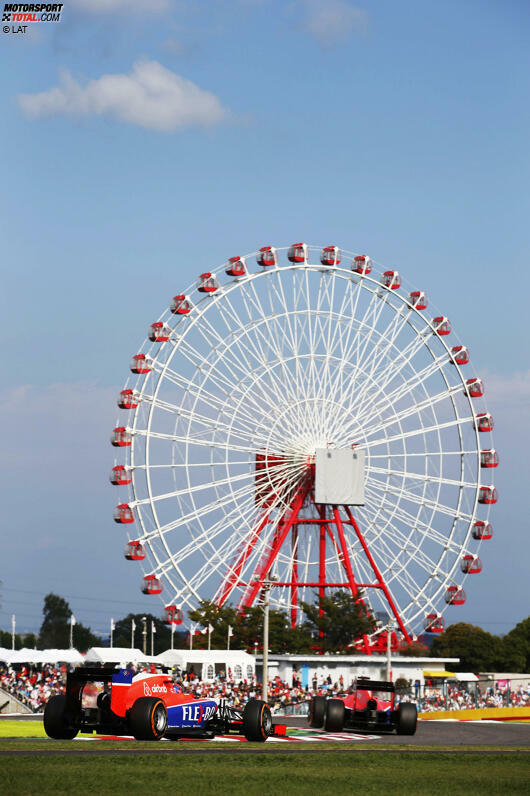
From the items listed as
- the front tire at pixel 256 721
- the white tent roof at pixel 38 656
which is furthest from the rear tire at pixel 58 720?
the white tent roof at pixel 38 656

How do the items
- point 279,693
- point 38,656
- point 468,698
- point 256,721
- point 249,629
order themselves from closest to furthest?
1. point 256,721
2. point 279,693
3. point 468,698
4. point 38,656
5. point 249,629

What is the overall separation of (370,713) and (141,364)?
115 ft

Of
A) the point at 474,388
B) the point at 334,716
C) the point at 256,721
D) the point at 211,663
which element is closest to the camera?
the point at 256,721

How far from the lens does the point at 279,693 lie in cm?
5547

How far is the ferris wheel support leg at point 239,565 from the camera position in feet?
221

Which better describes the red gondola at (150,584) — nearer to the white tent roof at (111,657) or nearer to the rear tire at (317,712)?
the white tent roof at (111,657)

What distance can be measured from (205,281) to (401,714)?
37688 mm

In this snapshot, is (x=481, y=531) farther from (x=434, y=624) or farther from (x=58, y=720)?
(x=58, y=720)

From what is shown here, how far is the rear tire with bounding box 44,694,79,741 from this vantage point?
24208 millimetres

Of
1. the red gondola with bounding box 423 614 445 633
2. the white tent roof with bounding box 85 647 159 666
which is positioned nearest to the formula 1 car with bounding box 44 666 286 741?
the white tent roof with bounding box 85 647 159 666

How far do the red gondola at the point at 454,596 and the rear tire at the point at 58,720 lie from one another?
51375 millimetres

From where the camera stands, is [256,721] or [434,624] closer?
[256,721]

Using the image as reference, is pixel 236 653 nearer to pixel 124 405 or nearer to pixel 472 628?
pixel 124 405

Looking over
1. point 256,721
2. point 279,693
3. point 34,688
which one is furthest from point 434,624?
point 256,721
